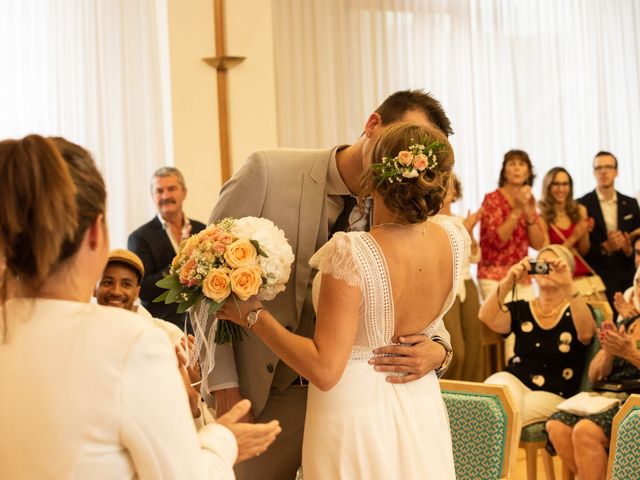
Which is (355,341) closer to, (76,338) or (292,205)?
(292,205)

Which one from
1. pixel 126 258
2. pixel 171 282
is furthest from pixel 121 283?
pixel 171 282

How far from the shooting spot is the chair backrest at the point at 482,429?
3371mm

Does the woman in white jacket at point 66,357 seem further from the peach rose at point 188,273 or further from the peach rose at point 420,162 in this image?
the peach rose at point 420,162

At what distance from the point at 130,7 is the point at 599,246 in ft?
14.7

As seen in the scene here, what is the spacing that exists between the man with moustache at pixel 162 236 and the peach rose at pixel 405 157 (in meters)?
3.81

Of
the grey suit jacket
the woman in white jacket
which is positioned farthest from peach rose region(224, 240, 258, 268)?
the woman in white jacket

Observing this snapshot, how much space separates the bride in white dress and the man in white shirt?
18.7ft

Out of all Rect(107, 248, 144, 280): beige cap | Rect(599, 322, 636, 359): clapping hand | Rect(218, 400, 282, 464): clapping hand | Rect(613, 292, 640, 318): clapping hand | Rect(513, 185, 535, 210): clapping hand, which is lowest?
Rect(599, 322, 636, 359): clapping hand

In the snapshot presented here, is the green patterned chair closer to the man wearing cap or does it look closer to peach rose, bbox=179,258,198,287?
the man wearing cap

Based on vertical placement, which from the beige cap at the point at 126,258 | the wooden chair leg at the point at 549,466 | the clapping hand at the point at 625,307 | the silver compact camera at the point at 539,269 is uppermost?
the beige cap at the point at 126,258

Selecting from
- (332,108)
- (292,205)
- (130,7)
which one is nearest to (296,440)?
(292,205)

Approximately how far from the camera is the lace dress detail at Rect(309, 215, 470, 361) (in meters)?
2.41

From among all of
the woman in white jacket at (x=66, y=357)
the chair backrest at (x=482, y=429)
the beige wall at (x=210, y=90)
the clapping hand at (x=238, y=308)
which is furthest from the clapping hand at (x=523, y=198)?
the woman in white jacket at (x=66, y=357)

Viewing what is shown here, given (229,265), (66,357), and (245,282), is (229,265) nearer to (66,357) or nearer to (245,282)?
(245,282)
